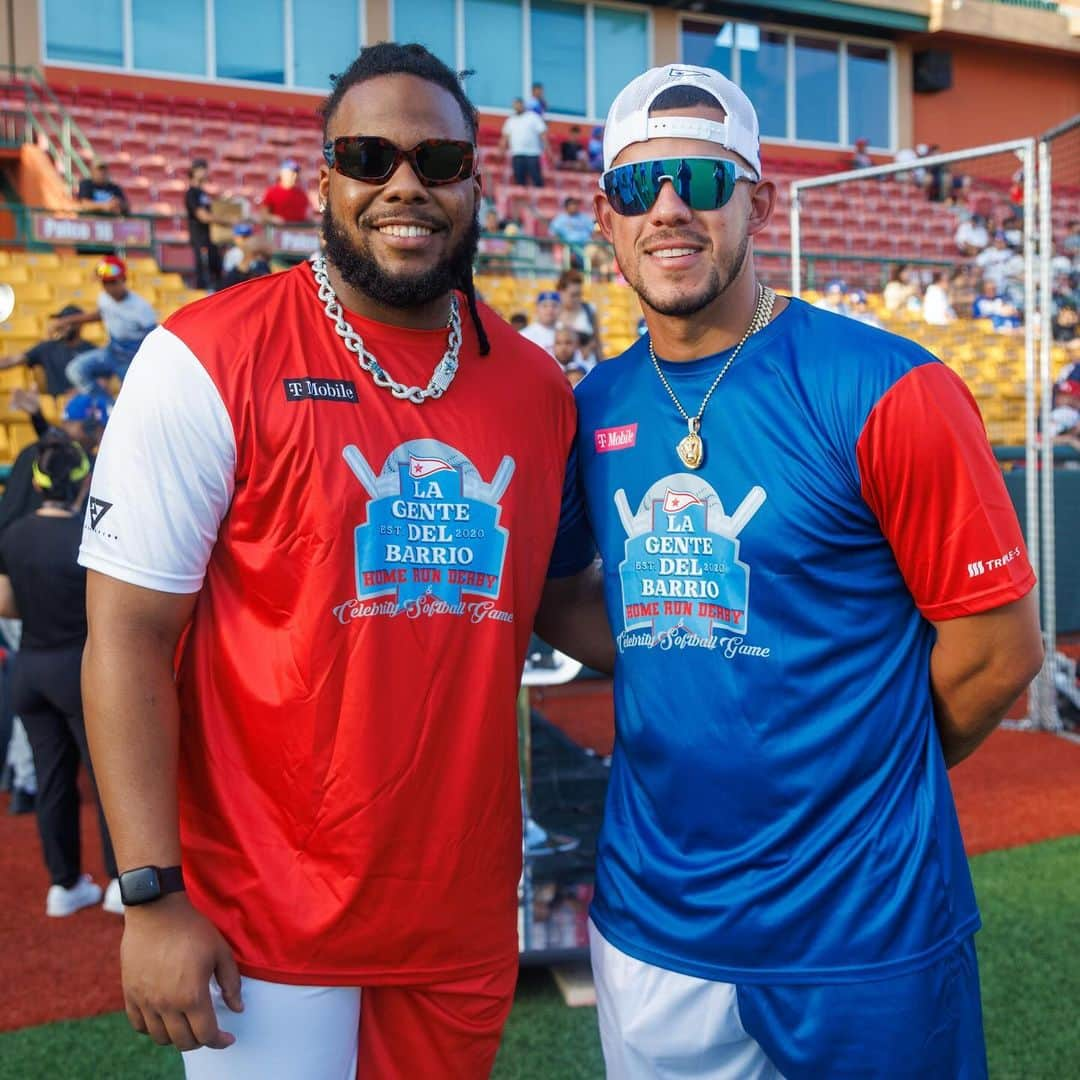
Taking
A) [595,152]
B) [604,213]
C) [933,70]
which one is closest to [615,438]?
[604,213]

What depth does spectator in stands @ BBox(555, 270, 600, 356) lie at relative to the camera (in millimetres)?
9844

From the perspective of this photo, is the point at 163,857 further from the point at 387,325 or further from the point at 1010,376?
the point at 1010,376

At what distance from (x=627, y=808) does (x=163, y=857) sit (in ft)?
2.54

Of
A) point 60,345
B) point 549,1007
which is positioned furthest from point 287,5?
point 549,1007

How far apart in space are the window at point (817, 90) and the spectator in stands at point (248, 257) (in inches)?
607

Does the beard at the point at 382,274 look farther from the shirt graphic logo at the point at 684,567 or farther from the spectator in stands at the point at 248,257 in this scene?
the spectator in stands at the point at 248,257

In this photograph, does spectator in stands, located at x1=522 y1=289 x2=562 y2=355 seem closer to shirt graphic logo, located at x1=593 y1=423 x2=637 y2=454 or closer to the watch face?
shirt graphic logo, located at x1=593 y1=423 x2=637 y2=454

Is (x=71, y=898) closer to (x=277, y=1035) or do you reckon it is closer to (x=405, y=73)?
(x=277, y=1035)

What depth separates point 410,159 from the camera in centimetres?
200

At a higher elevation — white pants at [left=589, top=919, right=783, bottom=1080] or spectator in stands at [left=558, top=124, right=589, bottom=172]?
spectator in stands at [left=558, top=124, right=589, bottom=172]

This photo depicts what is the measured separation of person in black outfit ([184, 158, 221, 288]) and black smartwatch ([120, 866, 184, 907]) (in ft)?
33.6

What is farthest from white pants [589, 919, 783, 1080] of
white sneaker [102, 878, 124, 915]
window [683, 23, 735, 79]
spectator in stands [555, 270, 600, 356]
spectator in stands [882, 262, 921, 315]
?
window [683, 23, 735, 79]

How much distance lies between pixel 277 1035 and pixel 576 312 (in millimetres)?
8555

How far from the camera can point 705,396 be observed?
2.01 meters
